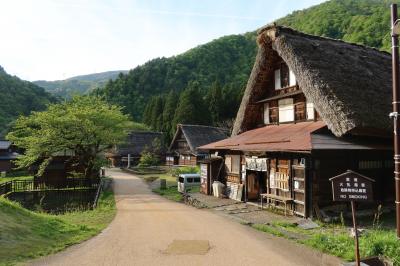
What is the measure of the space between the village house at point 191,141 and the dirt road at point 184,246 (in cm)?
2944

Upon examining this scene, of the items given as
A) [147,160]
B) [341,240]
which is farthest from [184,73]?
[341,240]

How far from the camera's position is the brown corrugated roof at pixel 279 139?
13167 mm

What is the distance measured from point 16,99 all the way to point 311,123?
73.9 metres

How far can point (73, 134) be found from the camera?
2623 centimetres

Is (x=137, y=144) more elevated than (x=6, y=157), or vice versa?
(x=137, y=144)

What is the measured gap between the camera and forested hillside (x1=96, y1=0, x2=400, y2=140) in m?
57.9

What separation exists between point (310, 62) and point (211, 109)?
1790 inches

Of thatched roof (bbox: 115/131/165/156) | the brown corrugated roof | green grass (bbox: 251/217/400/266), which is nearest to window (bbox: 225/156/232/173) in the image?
the brown corrugated roof

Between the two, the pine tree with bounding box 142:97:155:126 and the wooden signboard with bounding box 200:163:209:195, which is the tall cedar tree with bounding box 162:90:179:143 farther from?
the wooden signboard with bounding box 200:163:209:195

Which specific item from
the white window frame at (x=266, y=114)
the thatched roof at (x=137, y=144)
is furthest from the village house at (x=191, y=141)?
the white window frame at (x=266, y=114)

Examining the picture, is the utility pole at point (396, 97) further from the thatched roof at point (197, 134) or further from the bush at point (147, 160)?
the bush at point (147, 160)

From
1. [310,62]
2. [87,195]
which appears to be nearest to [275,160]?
[310,62]

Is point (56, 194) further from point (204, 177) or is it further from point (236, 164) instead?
point (236, 164)

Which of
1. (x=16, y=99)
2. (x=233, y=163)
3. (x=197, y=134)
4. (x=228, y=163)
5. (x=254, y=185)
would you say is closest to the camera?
(x=254, y=185)
